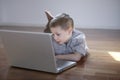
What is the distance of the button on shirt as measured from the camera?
1.85 meters

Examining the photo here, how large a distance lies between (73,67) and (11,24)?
257cm

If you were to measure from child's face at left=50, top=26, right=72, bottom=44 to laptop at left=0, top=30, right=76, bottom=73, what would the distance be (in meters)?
0.18

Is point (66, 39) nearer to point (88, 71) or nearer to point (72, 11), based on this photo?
point (88, 71)

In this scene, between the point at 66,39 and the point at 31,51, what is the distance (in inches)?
14.6

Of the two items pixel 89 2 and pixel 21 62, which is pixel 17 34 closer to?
pixel 21 62

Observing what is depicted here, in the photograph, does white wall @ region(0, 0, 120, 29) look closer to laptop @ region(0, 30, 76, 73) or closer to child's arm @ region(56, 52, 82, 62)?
child's arm @ region(56, 52, 82, 62)

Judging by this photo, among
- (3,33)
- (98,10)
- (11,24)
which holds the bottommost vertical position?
(11,24)

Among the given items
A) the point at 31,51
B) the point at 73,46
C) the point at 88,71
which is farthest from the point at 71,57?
the point at 31,51

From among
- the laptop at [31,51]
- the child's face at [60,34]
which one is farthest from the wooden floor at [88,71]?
the child's face at [60,34]

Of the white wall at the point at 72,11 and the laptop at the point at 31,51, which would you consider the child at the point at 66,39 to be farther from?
the white wall at the point at 72,11

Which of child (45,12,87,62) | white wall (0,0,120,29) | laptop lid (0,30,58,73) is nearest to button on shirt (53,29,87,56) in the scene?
child (45,12,87,62)

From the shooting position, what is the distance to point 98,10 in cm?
374

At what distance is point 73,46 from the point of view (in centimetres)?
186

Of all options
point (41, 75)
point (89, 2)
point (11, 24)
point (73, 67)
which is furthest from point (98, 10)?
point (41, 75)
